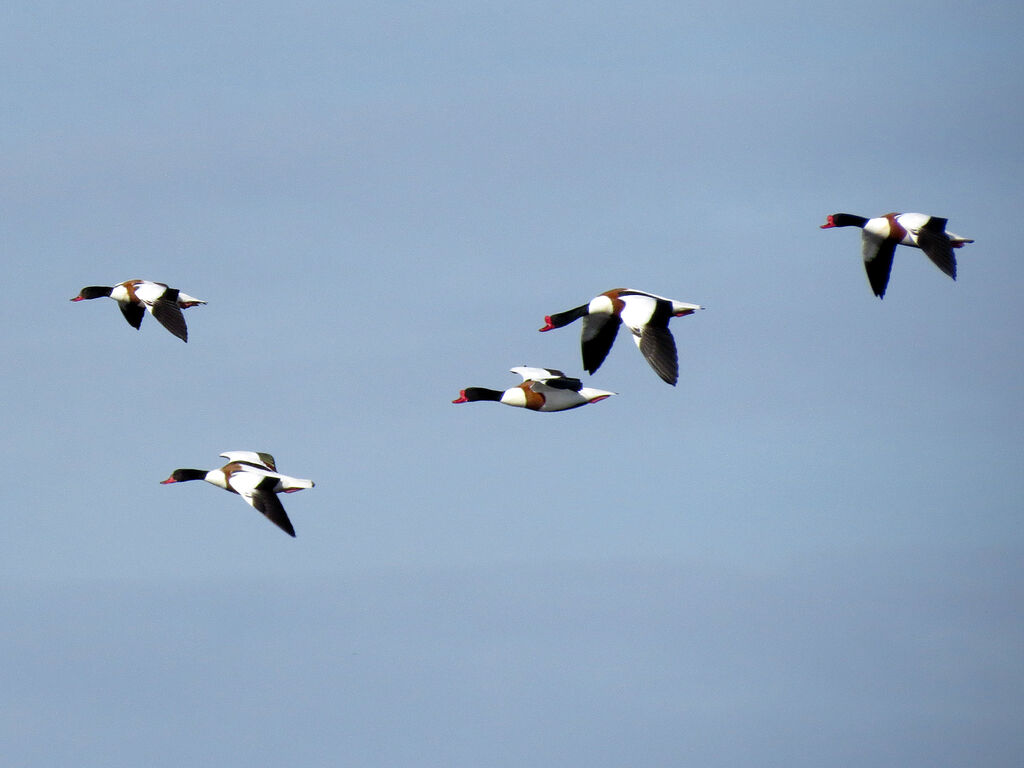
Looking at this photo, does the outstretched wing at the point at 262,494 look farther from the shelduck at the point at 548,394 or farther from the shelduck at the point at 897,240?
the shelduck at the point at 897,240

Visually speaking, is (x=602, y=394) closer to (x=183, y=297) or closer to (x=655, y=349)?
(x=655, y=349)

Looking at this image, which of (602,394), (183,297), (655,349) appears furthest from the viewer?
(183,297)

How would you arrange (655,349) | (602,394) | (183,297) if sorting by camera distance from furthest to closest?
(183,297), (602,394), (655,349)

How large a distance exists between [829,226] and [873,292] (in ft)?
8.94

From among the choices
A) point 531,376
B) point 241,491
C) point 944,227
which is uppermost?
point 944,227

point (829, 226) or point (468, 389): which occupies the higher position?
point (829, 226)

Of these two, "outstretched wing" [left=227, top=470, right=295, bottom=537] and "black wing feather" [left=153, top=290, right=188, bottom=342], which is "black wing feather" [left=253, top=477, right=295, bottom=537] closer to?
"outstretched wing" [left=227, top=470, right=295, bottom=537]

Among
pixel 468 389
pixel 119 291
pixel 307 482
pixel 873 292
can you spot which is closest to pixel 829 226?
pixel 873 292

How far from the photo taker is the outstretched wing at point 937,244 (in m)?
41.4

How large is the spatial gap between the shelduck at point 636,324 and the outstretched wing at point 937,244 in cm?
575

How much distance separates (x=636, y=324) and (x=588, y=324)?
137 cm

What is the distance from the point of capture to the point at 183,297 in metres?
43.6

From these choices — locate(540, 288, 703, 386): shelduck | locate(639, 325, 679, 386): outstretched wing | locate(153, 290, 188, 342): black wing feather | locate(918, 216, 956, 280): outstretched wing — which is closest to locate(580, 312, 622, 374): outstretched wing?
locate(540, 288, 703, 386): shelduck

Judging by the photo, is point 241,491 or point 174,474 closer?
point 241,491
